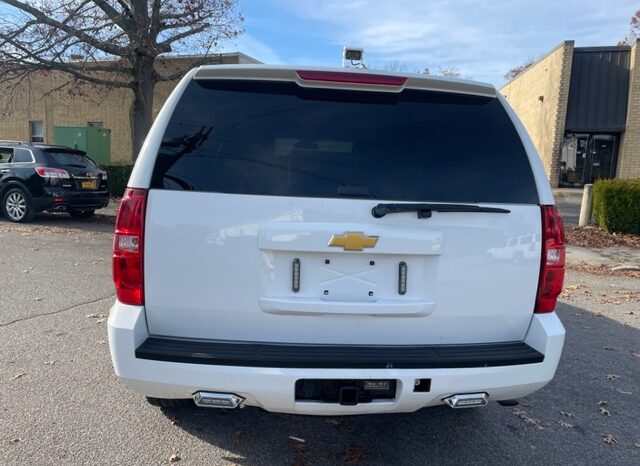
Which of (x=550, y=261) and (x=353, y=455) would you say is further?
(x=353, y=455)

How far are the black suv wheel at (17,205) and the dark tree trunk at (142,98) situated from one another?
17.0 feet

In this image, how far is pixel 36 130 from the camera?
27.8 meters

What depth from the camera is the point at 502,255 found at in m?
2.57

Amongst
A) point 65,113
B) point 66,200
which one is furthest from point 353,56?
point 65,113

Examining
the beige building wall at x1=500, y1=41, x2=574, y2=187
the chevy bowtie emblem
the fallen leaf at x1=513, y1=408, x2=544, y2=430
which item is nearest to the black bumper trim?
the chevy bowtie emblem

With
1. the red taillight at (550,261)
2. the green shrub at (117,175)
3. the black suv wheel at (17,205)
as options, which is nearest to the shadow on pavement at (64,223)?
the black suv wheel at (17,205)

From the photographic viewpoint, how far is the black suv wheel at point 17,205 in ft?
37.4

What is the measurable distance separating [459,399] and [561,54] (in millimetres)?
17344

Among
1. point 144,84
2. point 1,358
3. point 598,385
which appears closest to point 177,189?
point 1,358

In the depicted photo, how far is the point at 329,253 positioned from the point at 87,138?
25595 millimetres

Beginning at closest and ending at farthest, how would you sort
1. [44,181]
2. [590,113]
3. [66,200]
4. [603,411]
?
[603,411], [44,181], [66,200], [590,113]

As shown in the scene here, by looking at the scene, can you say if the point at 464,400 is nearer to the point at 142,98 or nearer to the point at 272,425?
the point at 272,425

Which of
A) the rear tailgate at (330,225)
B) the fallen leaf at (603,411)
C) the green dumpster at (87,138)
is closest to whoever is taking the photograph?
the rear tailgate at (330,225)

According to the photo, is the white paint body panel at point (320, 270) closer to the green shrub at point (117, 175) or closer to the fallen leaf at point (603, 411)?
the fallen leaf at point (603, 411)
